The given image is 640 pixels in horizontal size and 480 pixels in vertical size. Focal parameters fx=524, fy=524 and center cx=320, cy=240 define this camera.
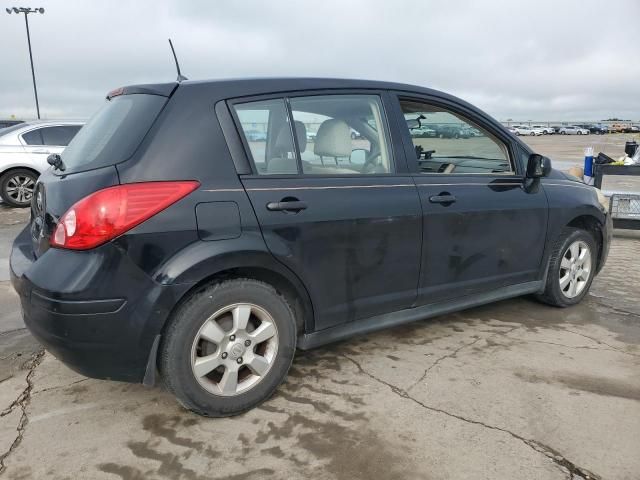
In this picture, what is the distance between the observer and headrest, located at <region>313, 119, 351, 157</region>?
3.00m

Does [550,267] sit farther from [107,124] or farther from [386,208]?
[107,124]

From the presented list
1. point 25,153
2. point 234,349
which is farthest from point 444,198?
point 25,153

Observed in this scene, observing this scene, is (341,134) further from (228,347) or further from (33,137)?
(33,137)

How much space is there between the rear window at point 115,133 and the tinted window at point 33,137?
787 centimetres

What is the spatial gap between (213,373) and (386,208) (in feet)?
4.29

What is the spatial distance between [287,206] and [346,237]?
0.41 meters

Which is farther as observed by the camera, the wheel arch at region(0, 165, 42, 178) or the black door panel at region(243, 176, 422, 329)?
the wheel arch at region(0, 165, 42, 178)

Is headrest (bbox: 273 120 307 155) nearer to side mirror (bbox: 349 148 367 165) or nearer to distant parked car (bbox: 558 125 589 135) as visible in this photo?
side mirror (bbox: 349 148 367 165)

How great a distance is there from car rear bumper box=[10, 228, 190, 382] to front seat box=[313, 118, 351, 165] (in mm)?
1160

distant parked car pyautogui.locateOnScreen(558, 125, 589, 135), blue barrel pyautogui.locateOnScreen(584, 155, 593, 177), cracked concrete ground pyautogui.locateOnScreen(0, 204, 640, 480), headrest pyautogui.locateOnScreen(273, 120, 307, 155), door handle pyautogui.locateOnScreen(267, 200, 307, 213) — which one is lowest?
cracked concrete ground pyautogui.locateOnScreen(0, 204, 640, 480)

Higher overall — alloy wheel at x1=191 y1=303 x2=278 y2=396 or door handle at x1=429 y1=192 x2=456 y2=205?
door handle at x1=429 y1=192 x2=456 y2=205

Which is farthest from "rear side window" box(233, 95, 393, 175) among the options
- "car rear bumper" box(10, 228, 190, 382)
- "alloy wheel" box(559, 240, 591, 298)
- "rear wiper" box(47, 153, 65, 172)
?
"alloy wheel" box(559, 240, 591, 298)

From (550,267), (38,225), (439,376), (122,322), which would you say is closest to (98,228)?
(122,322)

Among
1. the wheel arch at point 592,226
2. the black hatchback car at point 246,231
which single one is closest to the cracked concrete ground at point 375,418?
the black hatchback car at point 246,231
